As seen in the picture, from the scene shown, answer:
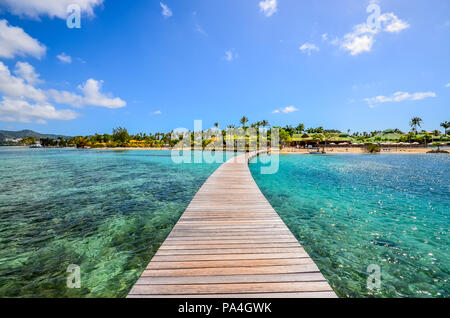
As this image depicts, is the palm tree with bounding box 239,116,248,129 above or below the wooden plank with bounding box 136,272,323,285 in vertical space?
above

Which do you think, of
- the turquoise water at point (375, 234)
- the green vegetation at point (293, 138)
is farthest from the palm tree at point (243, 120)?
the turquoise water at point (375, 234)

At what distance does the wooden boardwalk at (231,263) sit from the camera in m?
2.45

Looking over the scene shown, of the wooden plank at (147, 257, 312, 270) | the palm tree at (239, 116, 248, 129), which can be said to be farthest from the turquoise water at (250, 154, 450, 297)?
the palm tree at (239, 116, 248, 129)

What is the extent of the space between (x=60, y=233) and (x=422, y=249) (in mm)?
10354

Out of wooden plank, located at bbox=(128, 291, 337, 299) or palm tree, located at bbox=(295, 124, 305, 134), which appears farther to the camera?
palm tree, located at bbox=(295, 124, 305, 134)

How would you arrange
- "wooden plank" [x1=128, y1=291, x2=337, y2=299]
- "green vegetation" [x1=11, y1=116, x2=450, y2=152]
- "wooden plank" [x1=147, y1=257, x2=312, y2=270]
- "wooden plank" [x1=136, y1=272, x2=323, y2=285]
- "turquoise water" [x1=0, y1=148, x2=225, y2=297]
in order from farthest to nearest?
1. "green vegetation" [x1=11, y1=116, x2=450, y2=152]
2. "turquoise water" [x1=0, y1=148, x2=225, y2=297]
3. "wooden plank" [x1=147, y1=257, x2=312, y2=270]
4. "wooden plank" [x1=136, y1=272, x2=323, y2=285]
5. "wooden plank" [x1=128, y1=291, x2=337, y2=299]

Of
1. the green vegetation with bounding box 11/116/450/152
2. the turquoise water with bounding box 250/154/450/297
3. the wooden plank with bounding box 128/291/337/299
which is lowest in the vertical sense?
the turquoise water with bounding box 250/154/450/297

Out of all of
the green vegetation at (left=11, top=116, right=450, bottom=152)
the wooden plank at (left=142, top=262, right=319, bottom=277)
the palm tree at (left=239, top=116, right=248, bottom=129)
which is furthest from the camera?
the palm tree at (left=239, top=116, right=248, bottom=129)

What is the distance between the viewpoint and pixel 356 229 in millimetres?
6090

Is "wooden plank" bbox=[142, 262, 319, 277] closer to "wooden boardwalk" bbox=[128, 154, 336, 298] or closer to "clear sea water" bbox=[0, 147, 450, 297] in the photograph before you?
"wooden boardwalk" bbox=[128, 154, 336, 298]

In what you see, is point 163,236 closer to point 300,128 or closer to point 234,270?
point 234,270

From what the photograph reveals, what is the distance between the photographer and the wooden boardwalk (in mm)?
2449
